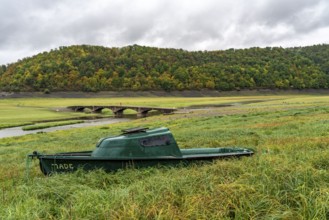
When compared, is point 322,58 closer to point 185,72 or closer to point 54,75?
→ point 185,72

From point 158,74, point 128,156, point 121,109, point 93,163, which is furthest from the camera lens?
point 158,74

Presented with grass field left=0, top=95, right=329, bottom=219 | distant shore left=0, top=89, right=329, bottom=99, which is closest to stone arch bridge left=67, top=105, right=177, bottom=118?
grass field left=0, top=95, right=329, bottom=219

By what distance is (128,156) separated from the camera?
1075cm

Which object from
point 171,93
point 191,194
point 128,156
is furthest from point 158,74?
point 191,194

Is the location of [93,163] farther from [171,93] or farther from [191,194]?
[171,93]

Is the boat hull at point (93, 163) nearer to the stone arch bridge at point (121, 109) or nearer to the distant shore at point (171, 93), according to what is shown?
the stone arch bridge at point (121, 109)

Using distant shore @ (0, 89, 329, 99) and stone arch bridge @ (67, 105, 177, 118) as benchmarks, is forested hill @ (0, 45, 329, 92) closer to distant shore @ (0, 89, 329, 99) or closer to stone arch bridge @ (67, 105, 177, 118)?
distant shore @ (0, 89, 329, 99)

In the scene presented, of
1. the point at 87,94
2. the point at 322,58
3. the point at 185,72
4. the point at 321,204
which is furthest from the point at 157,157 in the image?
the point at 322,58

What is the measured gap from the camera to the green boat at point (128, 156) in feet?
34.1

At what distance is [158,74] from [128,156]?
15671cm

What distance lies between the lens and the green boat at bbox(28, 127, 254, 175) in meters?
10.4

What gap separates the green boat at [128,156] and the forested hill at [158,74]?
5464 inches

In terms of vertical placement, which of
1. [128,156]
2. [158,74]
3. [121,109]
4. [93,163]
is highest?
[158,74]

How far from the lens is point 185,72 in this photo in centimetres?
16338
